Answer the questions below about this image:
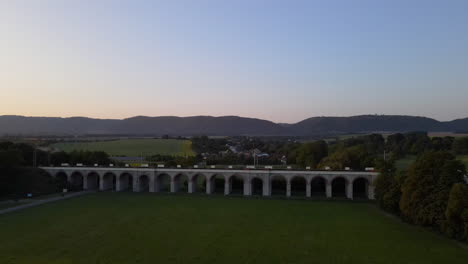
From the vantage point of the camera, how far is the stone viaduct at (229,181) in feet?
164

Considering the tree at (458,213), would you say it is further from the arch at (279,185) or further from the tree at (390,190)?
the arch at (279,185)

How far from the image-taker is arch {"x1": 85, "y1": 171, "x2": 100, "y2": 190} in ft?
184

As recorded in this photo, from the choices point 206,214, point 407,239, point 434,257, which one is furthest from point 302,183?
point 434,257

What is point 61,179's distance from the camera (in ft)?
179

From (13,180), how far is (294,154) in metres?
52.5

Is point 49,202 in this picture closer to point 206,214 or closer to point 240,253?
point 206,214

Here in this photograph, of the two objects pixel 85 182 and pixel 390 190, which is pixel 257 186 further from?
pixel 85 182

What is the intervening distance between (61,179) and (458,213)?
49291 millimetres

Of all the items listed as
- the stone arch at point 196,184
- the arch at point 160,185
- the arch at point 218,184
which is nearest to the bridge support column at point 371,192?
the arch at point 218,184

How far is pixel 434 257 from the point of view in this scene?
77.9 ft

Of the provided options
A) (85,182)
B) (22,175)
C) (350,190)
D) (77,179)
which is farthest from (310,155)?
(22,175)

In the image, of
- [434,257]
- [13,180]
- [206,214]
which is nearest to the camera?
[434,257]

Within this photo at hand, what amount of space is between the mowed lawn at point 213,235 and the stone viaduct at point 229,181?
8666 millimetres

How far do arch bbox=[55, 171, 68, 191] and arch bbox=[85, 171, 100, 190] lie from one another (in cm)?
313
